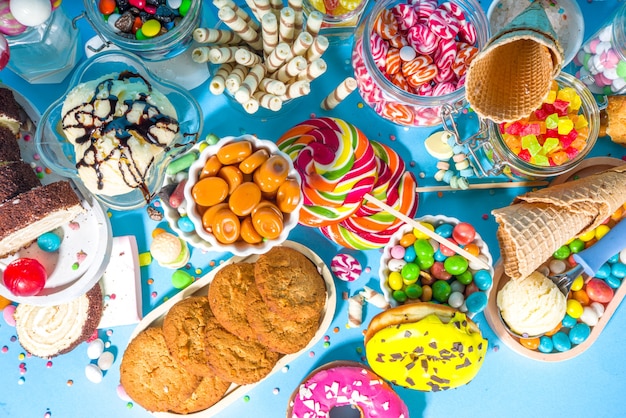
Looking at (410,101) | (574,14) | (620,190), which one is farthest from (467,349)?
(574,14)

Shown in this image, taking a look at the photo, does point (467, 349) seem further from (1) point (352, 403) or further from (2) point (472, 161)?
(2) point (472, 161)

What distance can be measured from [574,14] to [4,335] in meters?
2.34

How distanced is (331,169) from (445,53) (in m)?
0.56

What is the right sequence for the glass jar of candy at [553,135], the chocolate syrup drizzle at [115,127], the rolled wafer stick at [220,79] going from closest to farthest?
the chocolate syrup drizzle at [115,127], the rolled wafer stick at [220,79], the glass jar of candy at [553,135]

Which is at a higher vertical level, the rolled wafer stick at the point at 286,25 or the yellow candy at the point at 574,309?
the rolled wafer stick at the point at 286,25

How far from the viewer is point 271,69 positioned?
1783 millimetres

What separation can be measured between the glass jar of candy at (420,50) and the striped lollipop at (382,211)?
171 mm

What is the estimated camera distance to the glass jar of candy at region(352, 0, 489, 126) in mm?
1796

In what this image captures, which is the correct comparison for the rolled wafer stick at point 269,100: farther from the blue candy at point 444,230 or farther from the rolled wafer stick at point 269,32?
the blue candy at point 444,230

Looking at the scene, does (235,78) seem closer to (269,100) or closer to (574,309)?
(269,100)

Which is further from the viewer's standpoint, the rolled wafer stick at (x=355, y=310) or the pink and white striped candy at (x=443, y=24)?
the rolled wafer stick at (x=355, y=310)

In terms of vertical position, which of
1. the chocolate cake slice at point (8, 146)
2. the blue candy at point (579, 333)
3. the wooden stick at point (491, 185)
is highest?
the chocolate cake slice at point (8, 146)

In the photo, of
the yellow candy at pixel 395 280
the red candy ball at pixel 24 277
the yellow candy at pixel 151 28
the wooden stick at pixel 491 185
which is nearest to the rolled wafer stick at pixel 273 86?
the yellow candy at pixel 151 28

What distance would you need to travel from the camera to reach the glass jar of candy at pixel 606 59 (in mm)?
1794
